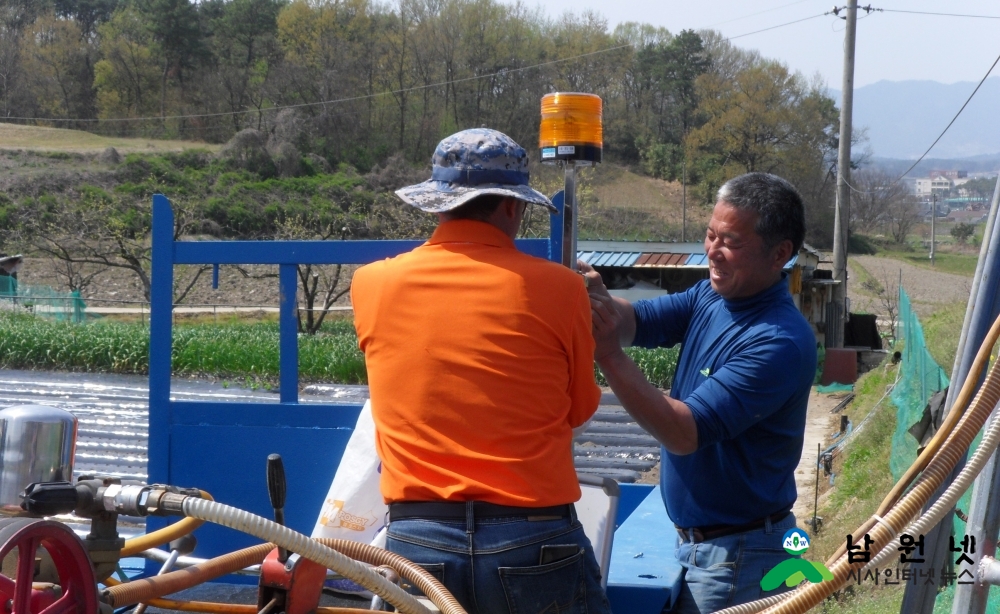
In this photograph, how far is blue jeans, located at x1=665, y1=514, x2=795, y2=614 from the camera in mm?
2188

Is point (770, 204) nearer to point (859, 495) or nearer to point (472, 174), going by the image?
point (472, 174)

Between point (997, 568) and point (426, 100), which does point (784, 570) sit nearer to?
point (997, 568)

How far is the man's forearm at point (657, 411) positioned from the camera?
2029 mm

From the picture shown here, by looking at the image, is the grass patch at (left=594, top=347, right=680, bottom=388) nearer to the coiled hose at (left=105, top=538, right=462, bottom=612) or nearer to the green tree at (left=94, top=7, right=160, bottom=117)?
the coiled hose at (left=105, top=538, right=462, bottom=612)

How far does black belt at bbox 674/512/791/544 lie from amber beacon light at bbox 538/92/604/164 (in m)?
0.96

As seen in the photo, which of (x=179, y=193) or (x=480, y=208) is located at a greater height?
(x=179, y=193)

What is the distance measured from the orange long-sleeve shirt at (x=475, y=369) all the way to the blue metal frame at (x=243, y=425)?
1201 millimetres

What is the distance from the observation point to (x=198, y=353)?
16953mm

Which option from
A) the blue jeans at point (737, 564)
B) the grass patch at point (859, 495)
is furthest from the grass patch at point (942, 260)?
the blue jeans at point (737, 564)

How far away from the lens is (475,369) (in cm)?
176

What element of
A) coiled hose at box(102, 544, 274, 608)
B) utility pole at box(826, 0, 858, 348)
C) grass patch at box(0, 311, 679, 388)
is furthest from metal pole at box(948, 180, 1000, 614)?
utility pole at box(826, 0, 858, 348)

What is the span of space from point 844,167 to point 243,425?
63.8 ft

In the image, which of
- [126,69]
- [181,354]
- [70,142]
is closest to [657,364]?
[181,354]

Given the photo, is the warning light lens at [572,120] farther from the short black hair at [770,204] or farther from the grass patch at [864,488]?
the grass patch at [864,488]
